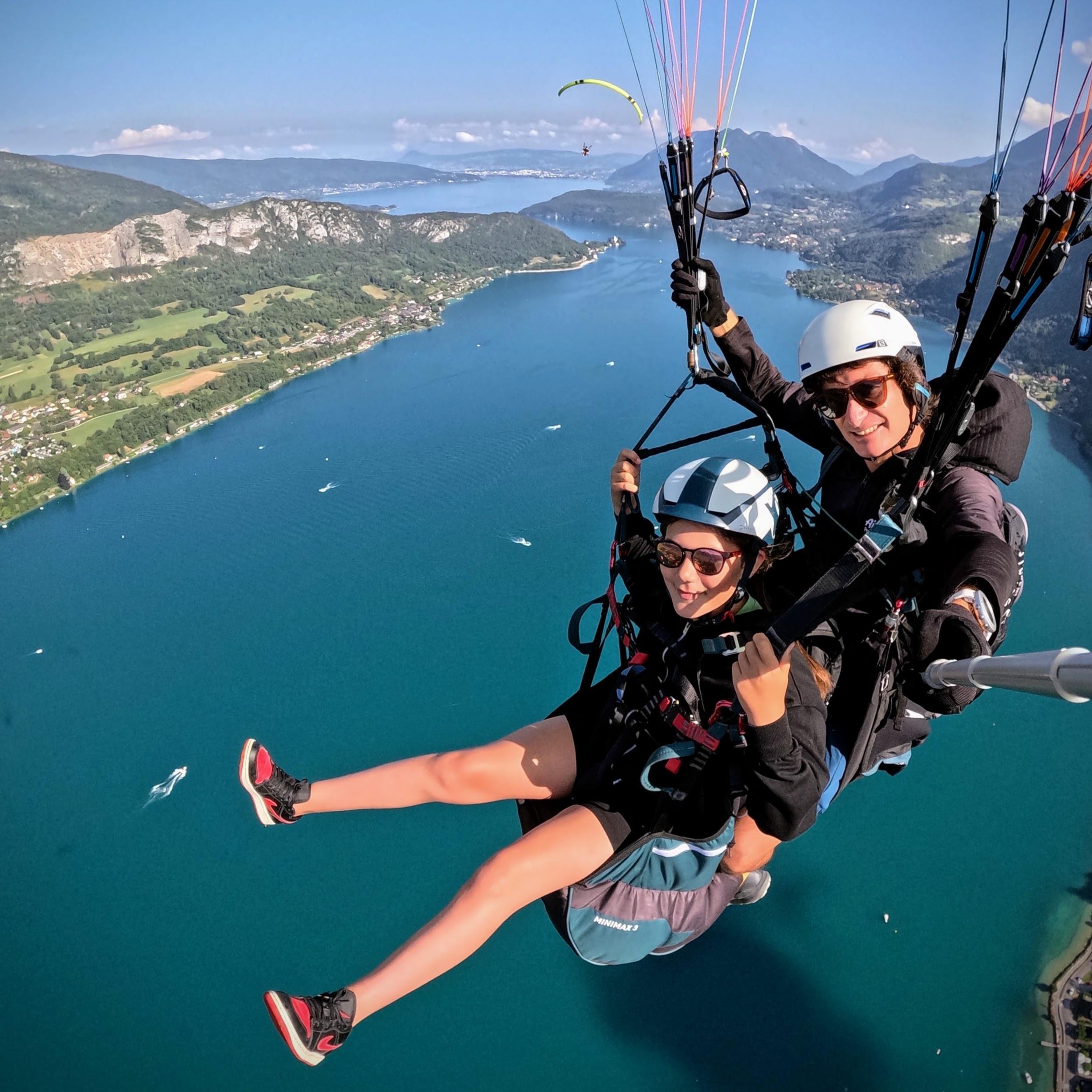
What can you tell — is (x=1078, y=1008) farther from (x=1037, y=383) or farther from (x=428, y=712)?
(x=1037, y=383)

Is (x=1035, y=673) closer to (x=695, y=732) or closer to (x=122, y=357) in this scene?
(x=695, y=732)

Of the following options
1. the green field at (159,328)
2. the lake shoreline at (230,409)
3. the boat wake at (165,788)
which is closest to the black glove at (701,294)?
the boat wake at (165,788)

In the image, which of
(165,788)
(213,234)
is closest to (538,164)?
(213,234)

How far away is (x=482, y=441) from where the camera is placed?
19000 millimetres

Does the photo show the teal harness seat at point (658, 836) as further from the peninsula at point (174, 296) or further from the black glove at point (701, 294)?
the peninsula at point (174, 296)

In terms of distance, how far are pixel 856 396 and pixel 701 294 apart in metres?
0.55

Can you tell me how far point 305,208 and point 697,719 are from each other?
51.0 m

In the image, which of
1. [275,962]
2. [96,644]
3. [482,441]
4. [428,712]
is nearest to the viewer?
[275,962]

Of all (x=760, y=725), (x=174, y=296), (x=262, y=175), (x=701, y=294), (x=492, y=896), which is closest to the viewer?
(x=760, y=725)

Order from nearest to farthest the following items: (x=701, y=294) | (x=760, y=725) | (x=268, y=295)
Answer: (x=760, y=725) < (x=701, y=294) < (x=268, y=295)

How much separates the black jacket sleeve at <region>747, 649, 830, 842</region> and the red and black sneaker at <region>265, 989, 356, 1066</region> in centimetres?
93

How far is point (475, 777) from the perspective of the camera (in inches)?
74.7

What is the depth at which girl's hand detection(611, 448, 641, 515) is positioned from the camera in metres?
1.80

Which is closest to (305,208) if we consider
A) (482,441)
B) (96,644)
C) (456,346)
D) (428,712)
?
(456,346)
